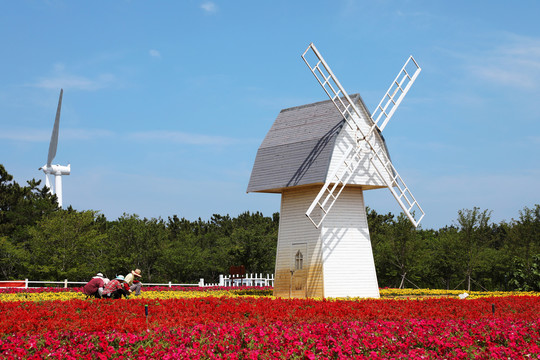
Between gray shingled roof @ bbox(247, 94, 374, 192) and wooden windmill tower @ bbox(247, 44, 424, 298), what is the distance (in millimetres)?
42

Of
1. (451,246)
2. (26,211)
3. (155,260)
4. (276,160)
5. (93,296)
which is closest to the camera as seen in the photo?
(93,296)

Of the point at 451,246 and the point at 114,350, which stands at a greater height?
the point at 451,246

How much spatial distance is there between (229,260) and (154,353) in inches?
1514

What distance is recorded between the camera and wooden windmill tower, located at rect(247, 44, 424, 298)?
23812 millimetres

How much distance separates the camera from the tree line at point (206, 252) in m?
33.3

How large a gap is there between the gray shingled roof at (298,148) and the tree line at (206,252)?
1114cm

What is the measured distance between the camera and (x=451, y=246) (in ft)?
115

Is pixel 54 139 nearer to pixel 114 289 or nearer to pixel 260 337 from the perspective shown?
pixel 114 289

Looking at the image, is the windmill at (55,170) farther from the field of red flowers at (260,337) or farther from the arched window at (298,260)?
the field of red flowers at (260,337)

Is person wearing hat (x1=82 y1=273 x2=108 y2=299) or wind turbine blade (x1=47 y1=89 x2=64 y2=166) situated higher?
wind turbine blade (x1=47 y1=89 x2=64 y2=166)

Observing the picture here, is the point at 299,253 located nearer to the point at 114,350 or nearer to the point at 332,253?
the point at 332,253

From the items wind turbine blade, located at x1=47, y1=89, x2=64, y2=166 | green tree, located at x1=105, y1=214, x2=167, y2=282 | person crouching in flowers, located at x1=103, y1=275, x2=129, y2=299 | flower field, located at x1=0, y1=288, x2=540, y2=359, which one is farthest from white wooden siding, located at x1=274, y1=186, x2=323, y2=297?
wind turbine blade, located at x1=47, y1=89, x2=64, y2=166

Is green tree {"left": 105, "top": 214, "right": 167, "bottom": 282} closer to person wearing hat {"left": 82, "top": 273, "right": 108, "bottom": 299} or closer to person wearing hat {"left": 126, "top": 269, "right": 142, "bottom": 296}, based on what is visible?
person wearing hat {"left": 126, "top": 269, "right": 142, "bottom": 296}

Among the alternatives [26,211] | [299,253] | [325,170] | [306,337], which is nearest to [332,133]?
[325,170]
